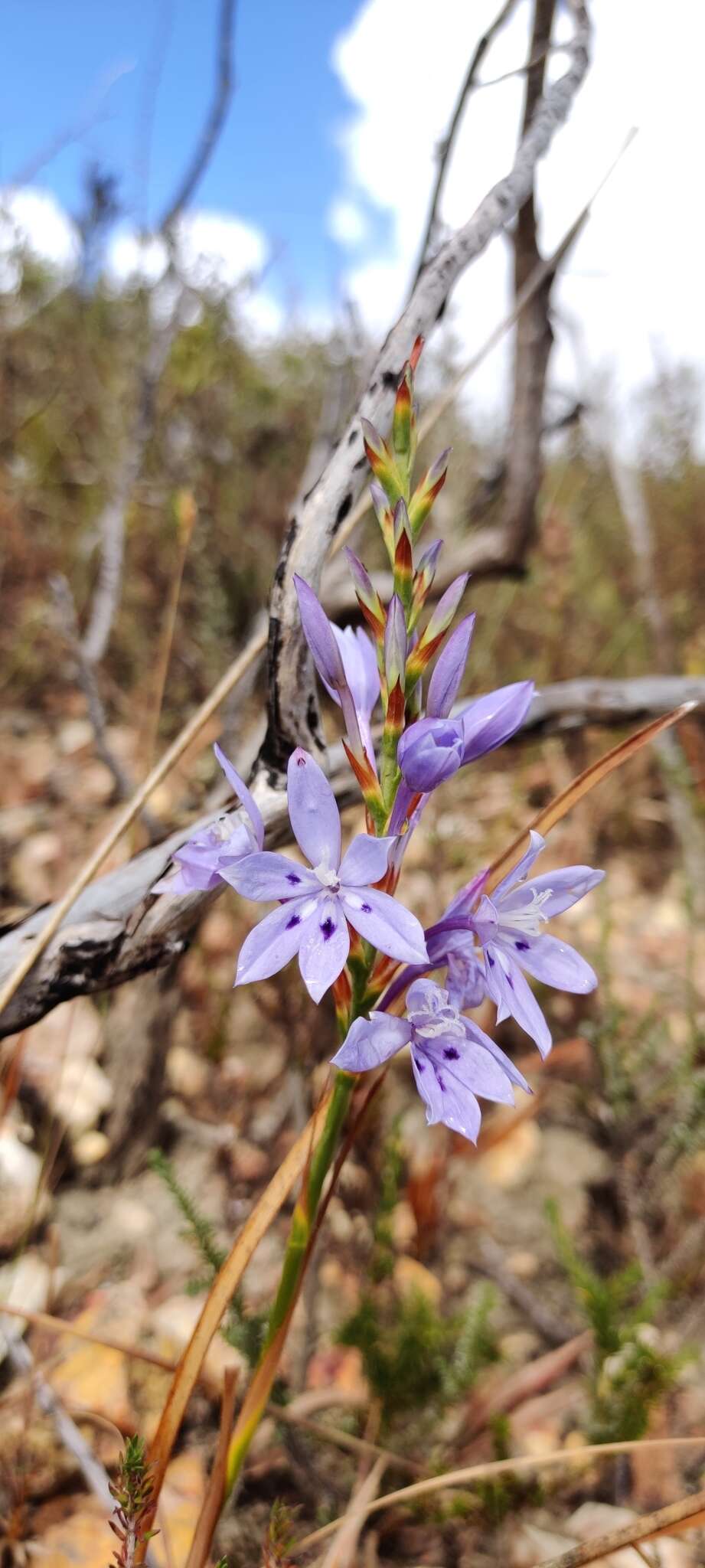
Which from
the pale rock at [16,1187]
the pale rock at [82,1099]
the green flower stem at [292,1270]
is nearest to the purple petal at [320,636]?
the green flower stem at [292,1270]

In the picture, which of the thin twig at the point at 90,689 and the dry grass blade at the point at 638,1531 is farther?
the thin twig at the point at 90,689

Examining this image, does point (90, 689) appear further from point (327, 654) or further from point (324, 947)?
point (324, 947)

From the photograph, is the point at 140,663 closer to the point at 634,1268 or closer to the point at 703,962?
the point at 703,962

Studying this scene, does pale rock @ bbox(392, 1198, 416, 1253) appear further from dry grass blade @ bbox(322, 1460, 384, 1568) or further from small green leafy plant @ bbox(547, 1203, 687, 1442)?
dry grass blade @ bbox(322, 1460, 384, 1568)

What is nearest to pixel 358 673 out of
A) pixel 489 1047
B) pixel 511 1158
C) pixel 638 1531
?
pixel 489 1047

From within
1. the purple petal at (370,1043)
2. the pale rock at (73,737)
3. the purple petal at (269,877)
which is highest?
the pale rock at (73,737)

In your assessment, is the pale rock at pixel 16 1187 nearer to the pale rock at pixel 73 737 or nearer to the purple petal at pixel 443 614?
the purple petal at pixel 443 614

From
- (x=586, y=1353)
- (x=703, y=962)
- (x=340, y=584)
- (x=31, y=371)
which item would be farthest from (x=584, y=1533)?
(x=31, y=371)
